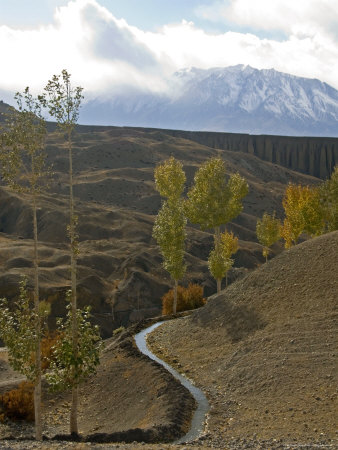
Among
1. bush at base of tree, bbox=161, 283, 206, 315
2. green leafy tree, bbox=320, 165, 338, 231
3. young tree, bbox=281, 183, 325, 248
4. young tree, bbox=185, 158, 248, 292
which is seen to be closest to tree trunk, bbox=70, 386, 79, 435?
young tree, bbox=185, 158, 248, 292

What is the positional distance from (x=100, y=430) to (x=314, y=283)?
718 inches

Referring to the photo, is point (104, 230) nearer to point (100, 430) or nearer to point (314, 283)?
point (314, 283)

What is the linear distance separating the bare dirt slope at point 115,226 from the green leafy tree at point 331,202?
2363 centimetres

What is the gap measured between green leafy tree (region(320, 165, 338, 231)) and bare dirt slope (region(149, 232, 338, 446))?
70.5 ft

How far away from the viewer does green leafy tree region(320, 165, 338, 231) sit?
60.6 meters

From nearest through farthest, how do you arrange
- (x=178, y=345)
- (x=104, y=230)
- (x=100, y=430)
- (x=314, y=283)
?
(x=100, y=430), (x=314, y=283), (x=178, y=345), (x=104, y=230)

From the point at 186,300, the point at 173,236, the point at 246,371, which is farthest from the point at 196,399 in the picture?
the point at 186,300

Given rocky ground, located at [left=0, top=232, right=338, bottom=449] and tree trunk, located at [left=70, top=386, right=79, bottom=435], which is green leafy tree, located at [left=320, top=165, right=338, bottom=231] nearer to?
rocky ground, located at [left=0, top=232, right=338, bottom=449]

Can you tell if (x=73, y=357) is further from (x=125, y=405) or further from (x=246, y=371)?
(x=246, y=371)

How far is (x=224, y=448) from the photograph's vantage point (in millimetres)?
18906

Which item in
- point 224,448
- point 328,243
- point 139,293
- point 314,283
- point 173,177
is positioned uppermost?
point 173,177

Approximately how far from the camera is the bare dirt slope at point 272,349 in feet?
73.8

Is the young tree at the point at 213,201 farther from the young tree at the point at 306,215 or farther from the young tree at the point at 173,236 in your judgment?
the young tree at the point at 306,215

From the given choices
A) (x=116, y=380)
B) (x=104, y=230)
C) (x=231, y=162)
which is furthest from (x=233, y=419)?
(x=231, y=162)
